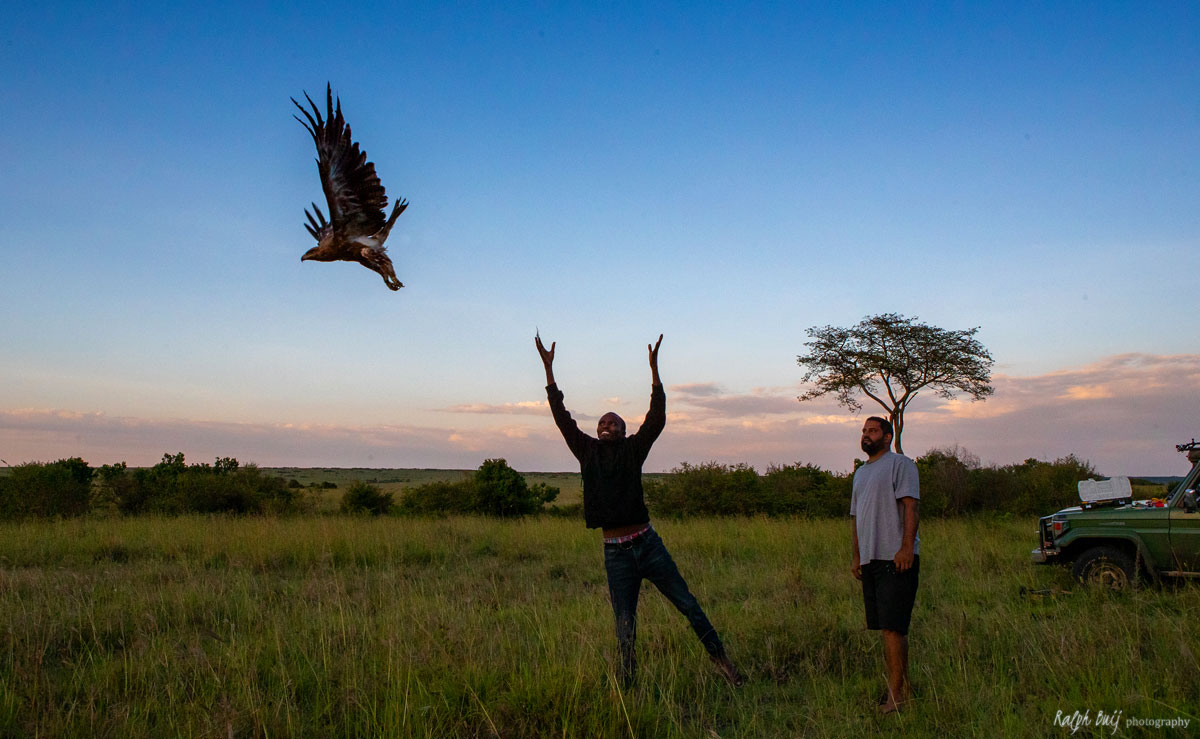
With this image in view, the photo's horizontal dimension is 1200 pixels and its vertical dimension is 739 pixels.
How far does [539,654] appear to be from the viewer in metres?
5.45

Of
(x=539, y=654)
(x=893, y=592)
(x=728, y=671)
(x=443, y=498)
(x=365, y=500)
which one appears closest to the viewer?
(x=893, y=592)

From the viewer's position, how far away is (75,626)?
260 inches

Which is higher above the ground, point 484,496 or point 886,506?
point 886,506

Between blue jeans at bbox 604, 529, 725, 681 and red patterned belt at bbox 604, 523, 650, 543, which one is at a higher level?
red patterned belt at bbox 604, 523, 650, 543

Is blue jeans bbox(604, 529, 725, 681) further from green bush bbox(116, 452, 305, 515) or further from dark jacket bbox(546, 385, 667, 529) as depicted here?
green bush bbox(116, 452, 305, 515)

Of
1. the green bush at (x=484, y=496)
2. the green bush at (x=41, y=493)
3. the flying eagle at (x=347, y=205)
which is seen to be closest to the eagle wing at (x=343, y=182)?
the flying eagle at (x=347, y=205)

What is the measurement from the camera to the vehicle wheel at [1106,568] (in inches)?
324

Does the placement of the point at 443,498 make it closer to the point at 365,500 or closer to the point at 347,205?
the point at 365,500

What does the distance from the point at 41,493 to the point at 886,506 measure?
22821 mm

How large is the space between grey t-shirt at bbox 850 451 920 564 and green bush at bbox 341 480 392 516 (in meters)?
22.6

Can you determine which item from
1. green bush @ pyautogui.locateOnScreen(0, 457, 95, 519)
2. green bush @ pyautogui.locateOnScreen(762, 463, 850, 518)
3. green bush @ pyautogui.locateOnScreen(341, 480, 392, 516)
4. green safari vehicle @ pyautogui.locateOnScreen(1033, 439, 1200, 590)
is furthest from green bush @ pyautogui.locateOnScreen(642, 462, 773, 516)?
green bush @ pyautogui.locateOnScreen(0, 457, 95, 519)

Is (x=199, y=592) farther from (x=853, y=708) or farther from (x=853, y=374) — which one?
(x=853, y=374)

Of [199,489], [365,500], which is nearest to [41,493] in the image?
[199,489]

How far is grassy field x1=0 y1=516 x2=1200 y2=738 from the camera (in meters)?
4.09
